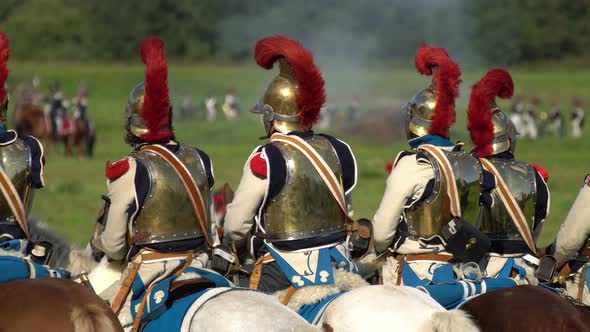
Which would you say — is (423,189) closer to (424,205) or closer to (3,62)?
(424,205)

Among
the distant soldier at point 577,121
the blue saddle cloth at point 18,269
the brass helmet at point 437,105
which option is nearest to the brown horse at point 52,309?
the blue saddle cloth at point 18,269

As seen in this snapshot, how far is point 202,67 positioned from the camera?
193ft

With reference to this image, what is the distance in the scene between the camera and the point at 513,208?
8086 millimetres

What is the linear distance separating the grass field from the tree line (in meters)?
0.99

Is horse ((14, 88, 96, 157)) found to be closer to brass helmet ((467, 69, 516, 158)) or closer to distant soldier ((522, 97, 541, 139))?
distant soldier ((522, 97, 541, 139))

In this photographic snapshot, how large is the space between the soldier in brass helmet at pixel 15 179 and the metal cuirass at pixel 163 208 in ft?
2.05

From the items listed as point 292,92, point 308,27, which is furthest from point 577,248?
point 308,27

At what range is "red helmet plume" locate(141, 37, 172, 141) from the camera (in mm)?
7273

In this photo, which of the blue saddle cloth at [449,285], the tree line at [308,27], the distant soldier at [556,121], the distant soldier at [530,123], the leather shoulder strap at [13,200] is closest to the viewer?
the blue saddle cloth at [449,285]

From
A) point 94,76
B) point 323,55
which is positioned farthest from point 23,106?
point 94,76

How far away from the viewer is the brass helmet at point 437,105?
777cm

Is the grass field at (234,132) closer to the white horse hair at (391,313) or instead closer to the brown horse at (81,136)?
the brown horse at (81,136)

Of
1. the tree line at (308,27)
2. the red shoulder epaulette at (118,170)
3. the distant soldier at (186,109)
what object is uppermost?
the red shoulder epaulette at (118,170)

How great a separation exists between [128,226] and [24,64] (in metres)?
51.3
